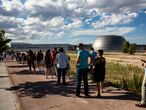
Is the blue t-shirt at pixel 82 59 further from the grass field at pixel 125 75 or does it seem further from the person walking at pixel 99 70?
the grass field at pixel 125 75

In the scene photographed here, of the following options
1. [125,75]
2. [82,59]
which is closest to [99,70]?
[82,59]

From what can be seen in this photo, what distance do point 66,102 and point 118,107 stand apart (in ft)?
6.34

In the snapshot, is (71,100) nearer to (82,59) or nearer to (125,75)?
(82,59)

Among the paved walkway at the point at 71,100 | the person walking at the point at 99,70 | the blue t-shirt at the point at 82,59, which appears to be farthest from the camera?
the person walking at the point at 99,70

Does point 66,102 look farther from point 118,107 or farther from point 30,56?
point 30,56

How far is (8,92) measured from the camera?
47.9ft

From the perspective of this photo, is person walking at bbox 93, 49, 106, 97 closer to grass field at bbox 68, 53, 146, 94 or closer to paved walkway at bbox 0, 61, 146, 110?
paved walkway at bbox 0, 61, 146, 110

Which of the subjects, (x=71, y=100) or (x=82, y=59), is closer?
(x=71, y=100)

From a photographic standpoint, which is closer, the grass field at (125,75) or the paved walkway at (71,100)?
the paved walkway at (71,100)

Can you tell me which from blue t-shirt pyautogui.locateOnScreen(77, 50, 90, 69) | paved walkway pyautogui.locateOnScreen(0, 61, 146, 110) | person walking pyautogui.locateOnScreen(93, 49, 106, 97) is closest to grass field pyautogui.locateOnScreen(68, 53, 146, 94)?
paved walkway pyautogui.locateOnScreen(0, 61, 146, 110)

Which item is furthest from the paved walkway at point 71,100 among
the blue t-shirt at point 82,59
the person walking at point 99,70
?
the blue t-shirt at point 82,59

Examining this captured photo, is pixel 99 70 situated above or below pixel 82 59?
below

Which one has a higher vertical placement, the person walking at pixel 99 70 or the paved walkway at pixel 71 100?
the person walking at pixel 99 70


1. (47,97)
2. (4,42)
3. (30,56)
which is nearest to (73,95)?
(47,97)
